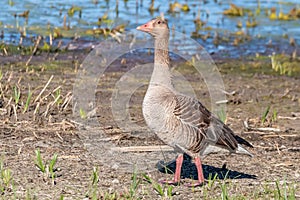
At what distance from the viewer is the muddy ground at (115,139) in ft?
21.2

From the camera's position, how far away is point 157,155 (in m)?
7.69

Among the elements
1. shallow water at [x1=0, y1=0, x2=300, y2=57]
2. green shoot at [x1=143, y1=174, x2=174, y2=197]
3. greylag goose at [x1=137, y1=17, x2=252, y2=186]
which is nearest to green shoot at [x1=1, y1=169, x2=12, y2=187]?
green shoot at [x1=143, y1=174, x2=174, y2=197]

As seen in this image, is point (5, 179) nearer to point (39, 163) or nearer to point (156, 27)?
point (39, 163)

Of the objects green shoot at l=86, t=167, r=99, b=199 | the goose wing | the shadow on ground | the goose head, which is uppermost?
the goose head

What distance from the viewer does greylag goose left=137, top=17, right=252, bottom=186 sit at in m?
6.39

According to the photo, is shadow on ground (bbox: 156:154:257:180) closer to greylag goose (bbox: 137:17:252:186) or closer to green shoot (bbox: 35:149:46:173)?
greylag goose (bbox: 137:17:252:186)

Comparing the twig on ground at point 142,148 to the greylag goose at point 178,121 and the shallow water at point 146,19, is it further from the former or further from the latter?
the shallow water at point 146,19

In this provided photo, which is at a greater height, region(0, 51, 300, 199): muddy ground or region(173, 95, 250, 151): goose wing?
region(173, 95, 250, 151): goose wing

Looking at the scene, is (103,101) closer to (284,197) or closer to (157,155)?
(157,155)

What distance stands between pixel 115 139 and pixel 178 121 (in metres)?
1.80

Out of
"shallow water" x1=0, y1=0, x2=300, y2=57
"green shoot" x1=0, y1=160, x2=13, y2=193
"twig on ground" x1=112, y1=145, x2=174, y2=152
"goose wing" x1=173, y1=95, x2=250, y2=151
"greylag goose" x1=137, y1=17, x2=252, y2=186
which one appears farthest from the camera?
"shallow water" x1=0, y1=0, x2=300, y2=57

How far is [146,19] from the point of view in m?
15.4

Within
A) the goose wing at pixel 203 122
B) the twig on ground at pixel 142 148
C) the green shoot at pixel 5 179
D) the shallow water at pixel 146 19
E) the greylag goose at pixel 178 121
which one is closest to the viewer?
the green shoot at pixel 5 179

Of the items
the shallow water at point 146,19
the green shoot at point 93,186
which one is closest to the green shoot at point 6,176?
the green shoot at point 93,186
